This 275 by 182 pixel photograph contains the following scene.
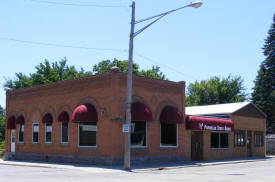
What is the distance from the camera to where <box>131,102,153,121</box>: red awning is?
25019 mm

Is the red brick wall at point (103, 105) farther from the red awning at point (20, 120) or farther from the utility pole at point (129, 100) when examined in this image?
the utility pole at point (129, 100)

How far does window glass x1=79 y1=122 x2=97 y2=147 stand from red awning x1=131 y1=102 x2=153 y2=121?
9.47ft

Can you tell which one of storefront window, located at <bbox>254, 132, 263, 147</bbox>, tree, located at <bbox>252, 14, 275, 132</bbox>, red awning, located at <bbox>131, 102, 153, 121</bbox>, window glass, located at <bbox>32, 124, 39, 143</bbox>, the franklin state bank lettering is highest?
tree, located at <bbox>252, 14, 275, 132</bbox>

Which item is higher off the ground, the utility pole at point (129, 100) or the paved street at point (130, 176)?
the utility pole at point (129, 100)

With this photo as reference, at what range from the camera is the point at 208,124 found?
30.7 m

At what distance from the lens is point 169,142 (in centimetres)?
2844

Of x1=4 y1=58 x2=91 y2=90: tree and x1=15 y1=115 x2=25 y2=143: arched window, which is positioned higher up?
x1=4 y1=58 x2=91 y2=90: tree

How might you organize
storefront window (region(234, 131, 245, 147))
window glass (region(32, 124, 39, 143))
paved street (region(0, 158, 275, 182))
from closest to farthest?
paved street (region(0, 158, 275, 182))
window glass (region(32, 124, 39, 143))
storefront window (region(234, 131, 245, 147))

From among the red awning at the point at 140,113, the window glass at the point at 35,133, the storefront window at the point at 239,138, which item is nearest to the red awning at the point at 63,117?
the window glass at the point at 35,133

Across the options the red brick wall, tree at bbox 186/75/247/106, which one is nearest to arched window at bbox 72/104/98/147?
the red brick wall

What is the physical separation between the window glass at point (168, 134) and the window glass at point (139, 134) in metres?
1.88

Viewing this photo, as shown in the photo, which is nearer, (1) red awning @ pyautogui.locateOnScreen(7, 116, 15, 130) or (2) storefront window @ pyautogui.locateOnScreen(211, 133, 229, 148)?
(2) storefront window @ pyautogui.locateOnScreen(211, 133, 229, 148)

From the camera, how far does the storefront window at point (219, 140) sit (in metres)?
32.8

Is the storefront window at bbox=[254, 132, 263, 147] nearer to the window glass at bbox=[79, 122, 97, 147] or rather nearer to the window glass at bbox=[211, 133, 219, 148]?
the window glass at bbox=[211, 133, 219, 148]
